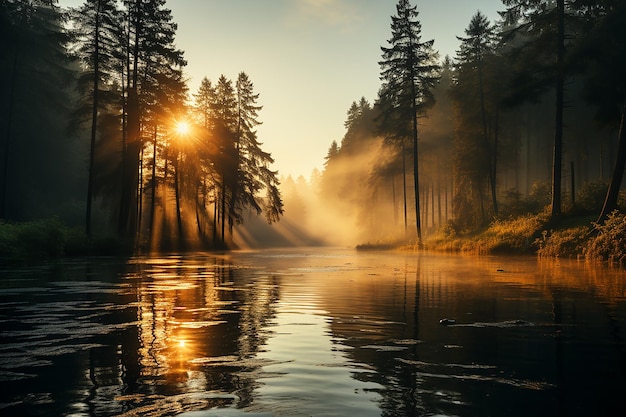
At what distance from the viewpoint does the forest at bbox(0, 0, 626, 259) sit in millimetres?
28469

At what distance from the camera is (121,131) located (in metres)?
40.6

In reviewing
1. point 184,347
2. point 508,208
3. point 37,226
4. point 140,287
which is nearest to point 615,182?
point 508,208

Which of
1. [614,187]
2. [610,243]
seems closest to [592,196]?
[614,187]

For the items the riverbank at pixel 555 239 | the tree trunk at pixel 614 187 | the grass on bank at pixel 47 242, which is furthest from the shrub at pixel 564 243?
the grass on bank at pixel 47 242

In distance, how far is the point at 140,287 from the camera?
13133 millimetres

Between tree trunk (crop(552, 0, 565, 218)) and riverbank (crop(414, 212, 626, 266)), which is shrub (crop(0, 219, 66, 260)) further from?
tree trunk (crop(552, 0, 565, 218))

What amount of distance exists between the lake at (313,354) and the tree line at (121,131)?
85.4 ft

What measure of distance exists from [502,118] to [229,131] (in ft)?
88.5

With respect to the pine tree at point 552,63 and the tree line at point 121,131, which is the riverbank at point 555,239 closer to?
the pine tree at point 552,63

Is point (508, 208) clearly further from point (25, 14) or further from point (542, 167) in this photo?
point (25, 14)

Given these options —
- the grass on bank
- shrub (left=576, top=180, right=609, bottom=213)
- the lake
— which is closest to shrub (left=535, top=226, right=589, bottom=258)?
shrub (left=576, top=180, right=609, bottom=213)

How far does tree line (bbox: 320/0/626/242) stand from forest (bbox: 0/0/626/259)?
0.14 metres

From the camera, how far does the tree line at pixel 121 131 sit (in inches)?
1393

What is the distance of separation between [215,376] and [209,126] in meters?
50.7
